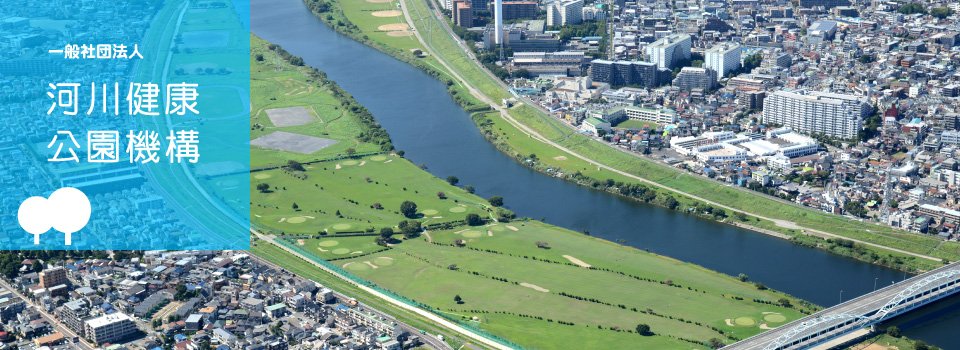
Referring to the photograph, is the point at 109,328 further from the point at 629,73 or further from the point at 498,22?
the point at 498,22

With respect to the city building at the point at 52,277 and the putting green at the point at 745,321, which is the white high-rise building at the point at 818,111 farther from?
the city building at the point at 52,277

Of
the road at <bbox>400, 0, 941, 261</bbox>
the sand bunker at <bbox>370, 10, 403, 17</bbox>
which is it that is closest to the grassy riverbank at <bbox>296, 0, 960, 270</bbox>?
the road at <bbox>400, 0, 941, 261</bbox>

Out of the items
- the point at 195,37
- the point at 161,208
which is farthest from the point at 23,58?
the point at 161,208

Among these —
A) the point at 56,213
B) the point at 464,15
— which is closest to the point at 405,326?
the point at 56,213

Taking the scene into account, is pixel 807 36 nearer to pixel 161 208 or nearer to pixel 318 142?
pixel 318 142

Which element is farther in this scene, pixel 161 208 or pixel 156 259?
pixel 161 208

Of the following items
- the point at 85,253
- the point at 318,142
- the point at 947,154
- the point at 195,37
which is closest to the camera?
the point at 85,253
